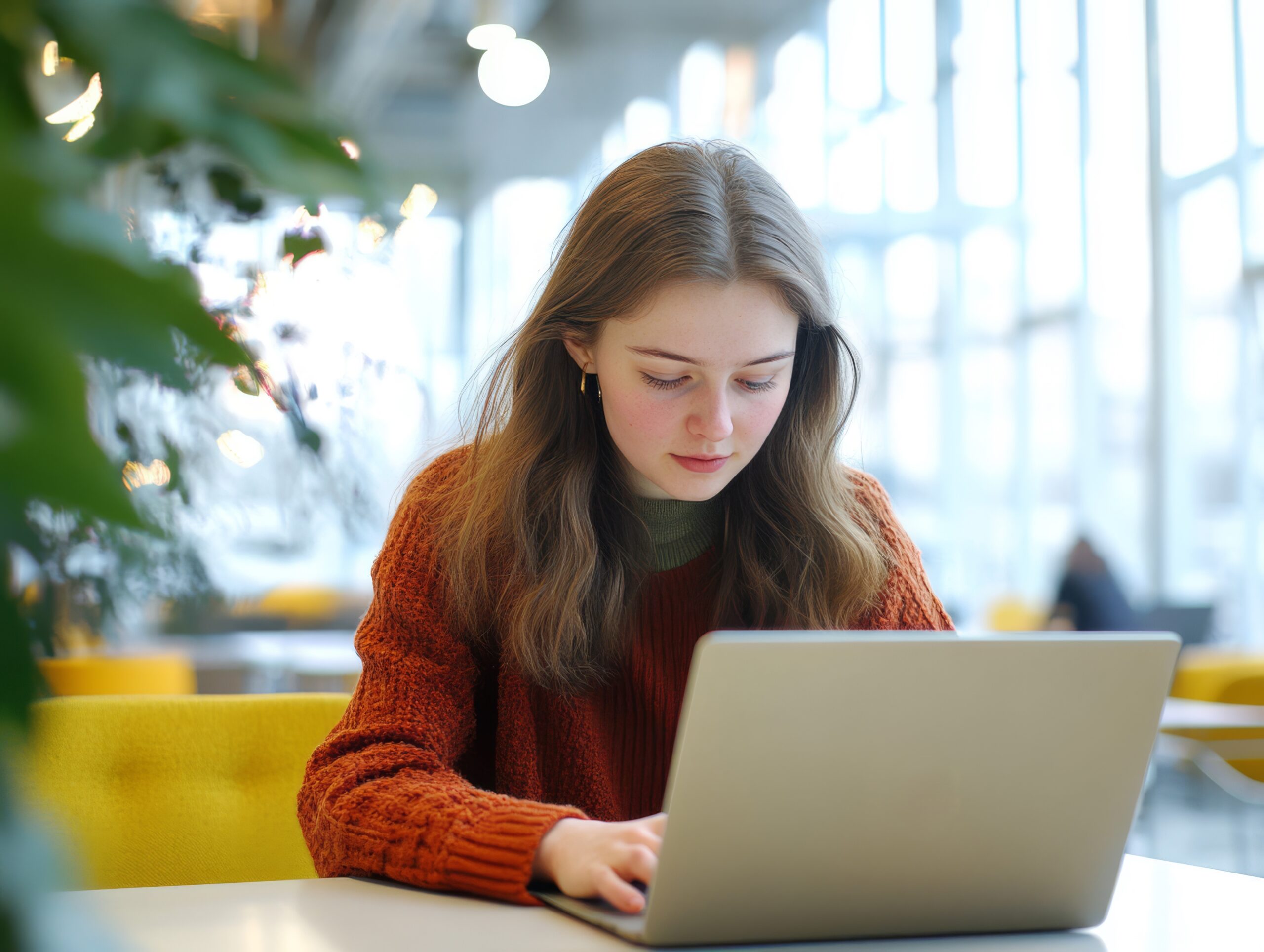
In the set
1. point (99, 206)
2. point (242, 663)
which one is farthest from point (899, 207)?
point (99, 206)

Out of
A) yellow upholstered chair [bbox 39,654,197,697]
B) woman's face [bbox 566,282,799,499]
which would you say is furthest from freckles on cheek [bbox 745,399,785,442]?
yellow upholstered chair [bbox 39,654,197,697]

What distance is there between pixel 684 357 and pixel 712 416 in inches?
2.7

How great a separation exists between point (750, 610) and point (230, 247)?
43.3 inches

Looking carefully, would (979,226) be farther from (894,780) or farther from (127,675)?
(894,780)

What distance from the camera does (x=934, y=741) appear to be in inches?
31.8

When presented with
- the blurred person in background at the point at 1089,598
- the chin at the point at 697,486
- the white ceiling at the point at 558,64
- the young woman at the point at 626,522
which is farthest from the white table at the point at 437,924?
the white ceiling at the point at 558,64

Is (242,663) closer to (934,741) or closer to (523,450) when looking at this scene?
(523,450)

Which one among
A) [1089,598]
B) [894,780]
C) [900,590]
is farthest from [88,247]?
[1089,598]

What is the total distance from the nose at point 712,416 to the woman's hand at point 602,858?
47cm

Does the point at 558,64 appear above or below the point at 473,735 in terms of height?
above

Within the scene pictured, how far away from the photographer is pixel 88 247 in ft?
0.79

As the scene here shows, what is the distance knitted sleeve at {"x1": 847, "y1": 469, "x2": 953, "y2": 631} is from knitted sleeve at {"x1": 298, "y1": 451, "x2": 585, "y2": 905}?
0.48 meters

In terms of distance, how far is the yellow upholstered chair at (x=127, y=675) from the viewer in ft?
8.65

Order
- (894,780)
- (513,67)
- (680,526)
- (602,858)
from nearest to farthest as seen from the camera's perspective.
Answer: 1. (894,780)
2. (602,858)
3. (680,526)
4. (513,67)
